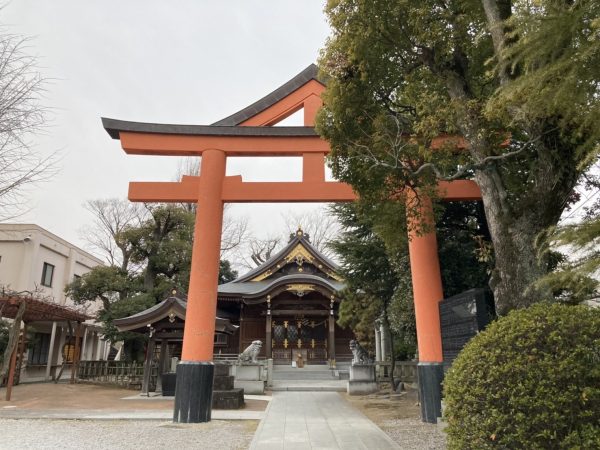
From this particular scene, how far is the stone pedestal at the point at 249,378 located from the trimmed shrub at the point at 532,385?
39.7 ft

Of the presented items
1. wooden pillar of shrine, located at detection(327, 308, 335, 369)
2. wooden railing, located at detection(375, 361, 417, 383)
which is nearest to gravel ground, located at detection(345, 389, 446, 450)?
wooden railing, located at detection(375, 361, 417, 383)

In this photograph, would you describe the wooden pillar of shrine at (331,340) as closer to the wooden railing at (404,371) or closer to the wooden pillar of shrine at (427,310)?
the wooden railing at (404,371)

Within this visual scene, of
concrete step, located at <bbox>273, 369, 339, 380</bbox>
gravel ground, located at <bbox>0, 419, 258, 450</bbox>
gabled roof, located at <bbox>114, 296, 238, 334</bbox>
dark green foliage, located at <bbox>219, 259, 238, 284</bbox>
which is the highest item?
dark green foliage, located at <bbox>219, 259, 238, 284</bbox>

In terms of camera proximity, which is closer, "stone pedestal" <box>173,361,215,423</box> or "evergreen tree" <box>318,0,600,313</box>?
"evergreen tree" <box>318,0,600,313</box>

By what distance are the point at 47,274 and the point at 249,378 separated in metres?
14.9

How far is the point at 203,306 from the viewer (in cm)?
837

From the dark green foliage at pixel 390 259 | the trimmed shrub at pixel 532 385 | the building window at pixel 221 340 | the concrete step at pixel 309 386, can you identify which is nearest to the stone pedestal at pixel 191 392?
the dark green foliage at pixel 390 259

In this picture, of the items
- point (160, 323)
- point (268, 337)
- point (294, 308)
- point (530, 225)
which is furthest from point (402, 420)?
point (294, 308)

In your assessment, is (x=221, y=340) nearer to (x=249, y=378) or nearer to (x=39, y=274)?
(x=249, y=378)

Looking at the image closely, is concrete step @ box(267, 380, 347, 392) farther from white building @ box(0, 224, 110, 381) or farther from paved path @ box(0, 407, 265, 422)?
white building @ box(0, 224, 110, 381)

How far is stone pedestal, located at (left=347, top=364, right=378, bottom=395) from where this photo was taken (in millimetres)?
14625

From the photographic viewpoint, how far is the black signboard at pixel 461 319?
600 cm

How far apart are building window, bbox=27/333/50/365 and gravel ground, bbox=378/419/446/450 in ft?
61.3

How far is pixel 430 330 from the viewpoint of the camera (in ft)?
26.7
